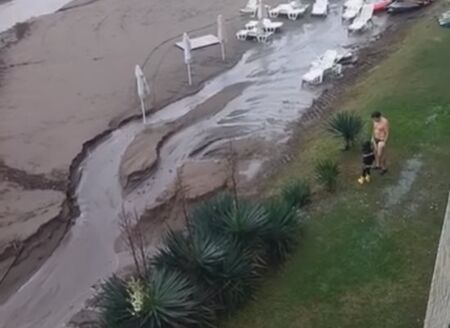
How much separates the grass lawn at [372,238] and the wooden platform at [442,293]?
1.55 meters

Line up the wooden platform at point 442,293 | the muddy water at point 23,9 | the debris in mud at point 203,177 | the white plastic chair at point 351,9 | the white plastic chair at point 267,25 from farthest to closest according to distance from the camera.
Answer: the muddy water at point 23,9 < the white plastic chair at point 351,9 < the white plastic chair at point 267,25 < the debris in mud at point 203,177 < the wooden platform at point 442,293

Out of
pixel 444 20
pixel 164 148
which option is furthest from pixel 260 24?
pixel 164 148

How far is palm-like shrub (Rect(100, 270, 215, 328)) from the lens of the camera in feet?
38.6

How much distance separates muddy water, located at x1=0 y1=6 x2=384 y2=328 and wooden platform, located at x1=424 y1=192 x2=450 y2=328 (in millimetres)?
7651

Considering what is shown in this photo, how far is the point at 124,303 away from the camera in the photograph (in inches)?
475

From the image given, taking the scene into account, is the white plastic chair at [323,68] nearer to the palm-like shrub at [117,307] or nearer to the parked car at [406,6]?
the parked car at [406,6]

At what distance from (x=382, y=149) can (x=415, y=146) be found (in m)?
1.80

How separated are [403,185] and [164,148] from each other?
825 centimetres

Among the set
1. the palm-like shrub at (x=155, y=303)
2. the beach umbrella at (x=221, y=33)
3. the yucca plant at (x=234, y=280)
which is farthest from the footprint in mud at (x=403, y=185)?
the beach umbrella at (x=221, y=33)

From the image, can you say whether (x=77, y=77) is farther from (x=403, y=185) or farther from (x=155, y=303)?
(x=155, y=303)

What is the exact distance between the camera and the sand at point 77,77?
65.7 feet

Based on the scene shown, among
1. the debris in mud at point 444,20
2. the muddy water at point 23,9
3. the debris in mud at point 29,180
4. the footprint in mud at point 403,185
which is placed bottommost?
the debris in mud at point 29,180

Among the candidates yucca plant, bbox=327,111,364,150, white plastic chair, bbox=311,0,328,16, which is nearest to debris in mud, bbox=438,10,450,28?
white plastic chair, bbox=311,0,328,16

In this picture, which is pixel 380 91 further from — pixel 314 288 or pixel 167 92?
pixel 314 288
